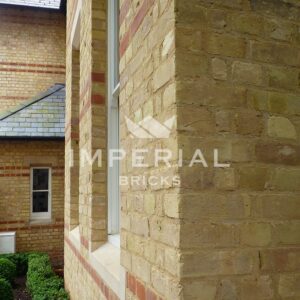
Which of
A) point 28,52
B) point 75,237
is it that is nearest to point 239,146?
point 75,237

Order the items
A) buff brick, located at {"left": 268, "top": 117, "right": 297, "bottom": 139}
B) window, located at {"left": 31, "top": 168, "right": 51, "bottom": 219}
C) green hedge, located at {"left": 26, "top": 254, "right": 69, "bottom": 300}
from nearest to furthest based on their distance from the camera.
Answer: buff brick, located at {"left": 268, "top": 117, "right": 297, "bottom": 139} → green hedge, located at {"left": 26, "top": 254, "right": 69, "bottom": 300} → window, located at {"left": 31, "top": 168, "right": 51, "bottom": 219}

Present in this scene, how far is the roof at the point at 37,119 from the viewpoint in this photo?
31.9 ft

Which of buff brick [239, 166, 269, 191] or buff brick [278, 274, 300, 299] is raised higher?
buff brick [239, 166, 269, 191]

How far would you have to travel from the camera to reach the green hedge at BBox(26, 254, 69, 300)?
18.4ft

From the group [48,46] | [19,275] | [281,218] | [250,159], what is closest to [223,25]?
[250,159]

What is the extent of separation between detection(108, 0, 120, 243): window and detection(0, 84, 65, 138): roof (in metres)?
6.39

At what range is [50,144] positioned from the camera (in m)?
10.1

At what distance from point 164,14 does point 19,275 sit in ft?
28.5

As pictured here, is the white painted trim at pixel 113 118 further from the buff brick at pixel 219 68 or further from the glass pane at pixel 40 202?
the glass pane at pixel 40 202

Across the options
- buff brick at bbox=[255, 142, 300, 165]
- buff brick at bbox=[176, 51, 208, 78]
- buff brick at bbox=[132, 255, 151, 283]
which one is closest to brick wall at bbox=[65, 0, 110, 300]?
buff brick at bbox=[132, 255, 151, 283]

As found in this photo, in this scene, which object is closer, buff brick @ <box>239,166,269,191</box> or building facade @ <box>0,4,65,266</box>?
buff brick @ <box>239,166,269,191</box>

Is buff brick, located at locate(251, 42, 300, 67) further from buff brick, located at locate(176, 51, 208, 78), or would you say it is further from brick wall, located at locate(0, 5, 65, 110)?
brick wall, located at locate(0, 5, 65, 110)

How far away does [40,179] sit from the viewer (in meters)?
10.3

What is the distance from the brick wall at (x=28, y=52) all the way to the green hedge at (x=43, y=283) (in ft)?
18.6
